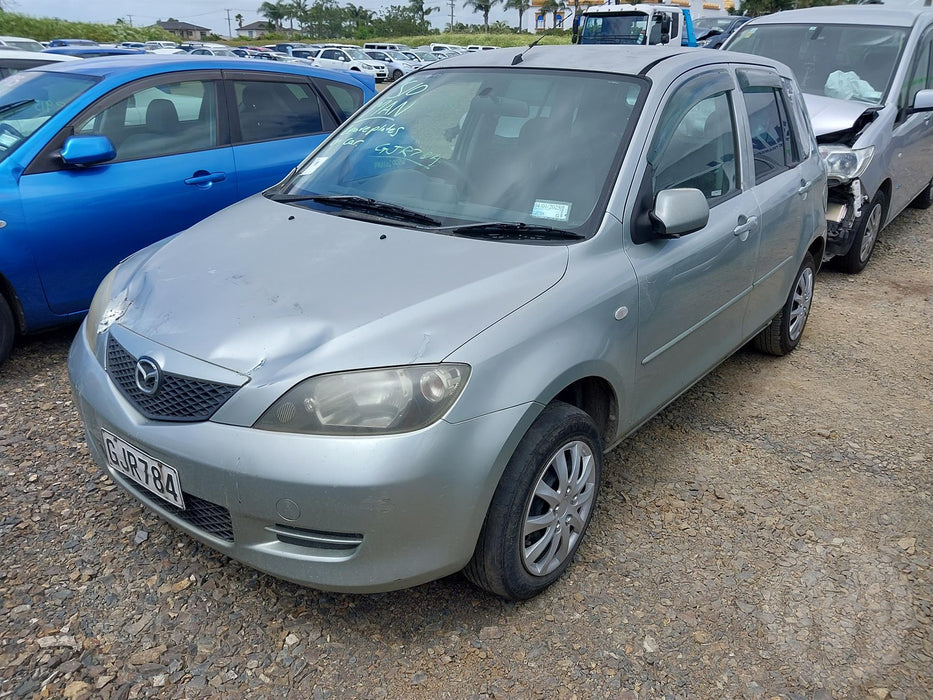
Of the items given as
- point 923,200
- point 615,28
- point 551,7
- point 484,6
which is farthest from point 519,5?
point 923,200

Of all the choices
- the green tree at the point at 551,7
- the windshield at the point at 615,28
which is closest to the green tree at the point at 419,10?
the green tree at the point at 551,7

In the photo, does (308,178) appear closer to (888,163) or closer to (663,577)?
(663,577)

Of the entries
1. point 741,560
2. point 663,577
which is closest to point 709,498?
point 741,560

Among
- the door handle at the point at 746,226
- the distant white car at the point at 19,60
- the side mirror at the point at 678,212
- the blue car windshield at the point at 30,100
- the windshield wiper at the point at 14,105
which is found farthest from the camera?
the distant white car at the point at 19,60

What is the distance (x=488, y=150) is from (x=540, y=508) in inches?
56.0

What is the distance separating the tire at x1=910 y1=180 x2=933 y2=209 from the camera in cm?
837

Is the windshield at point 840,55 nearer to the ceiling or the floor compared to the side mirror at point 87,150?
nearer to the ceiling

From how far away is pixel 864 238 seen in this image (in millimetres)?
6078

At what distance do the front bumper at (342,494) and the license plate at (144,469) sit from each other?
0.03 metres

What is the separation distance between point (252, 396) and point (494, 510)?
30.1 inches

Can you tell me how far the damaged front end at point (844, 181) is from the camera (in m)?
5.71

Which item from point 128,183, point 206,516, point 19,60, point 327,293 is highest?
point 19,60

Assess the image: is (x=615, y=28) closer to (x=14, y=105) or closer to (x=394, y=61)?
(x=14, y=105)

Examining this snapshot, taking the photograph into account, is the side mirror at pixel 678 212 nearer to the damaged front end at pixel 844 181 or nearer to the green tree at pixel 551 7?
the damaged front end at pixel 844 181
